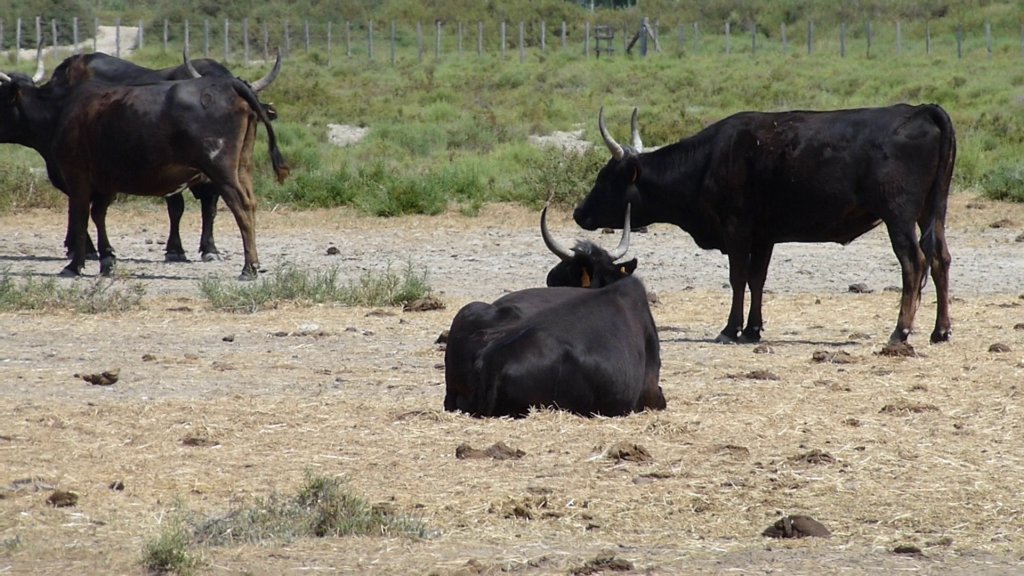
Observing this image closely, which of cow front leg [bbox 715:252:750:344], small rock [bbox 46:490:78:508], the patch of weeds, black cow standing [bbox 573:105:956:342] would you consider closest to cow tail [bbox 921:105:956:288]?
black cow standing [bbox 573:105:956:342]

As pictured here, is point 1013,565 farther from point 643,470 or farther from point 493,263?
point 493,263

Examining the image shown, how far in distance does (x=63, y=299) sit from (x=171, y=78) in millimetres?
5774

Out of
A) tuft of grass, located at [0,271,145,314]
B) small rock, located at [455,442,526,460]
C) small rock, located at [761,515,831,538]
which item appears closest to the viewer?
small rock, located at [761,515,831,538]

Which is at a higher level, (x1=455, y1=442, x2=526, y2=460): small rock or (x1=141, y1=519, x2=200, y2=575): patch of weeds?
(x1=141, y1=519, x2=200, y2=575): patch of weeds

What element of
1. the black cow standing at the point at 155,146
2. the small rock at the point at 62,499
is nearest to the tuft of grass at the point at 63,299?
the black cow standing at the point at 155,146

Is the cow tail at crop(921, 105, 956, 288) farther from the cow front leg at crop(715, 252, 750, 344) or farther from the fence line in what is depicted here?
the fence line

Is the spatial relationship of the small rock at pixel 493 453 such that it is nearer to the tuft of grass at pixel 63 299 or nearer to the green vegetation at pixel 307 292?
the green vegetation at pixel 307 292

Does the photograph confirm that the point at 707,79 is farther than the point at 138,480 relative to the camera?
Yes

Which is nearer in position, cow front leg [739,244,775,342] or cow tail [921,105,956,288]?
cow tail [921,105,956,288]

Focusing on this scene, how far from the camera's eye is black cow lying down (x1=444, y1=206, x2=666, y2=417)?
324 inches

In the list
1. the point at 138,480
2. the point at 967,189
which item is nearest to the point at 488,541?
the point at 138,480

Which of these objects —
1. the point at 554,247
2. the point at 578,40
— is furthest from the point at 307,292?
the point at 578,40

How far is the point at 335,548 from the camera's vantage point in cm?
617

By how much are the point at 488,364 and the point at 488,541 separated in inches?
81.4
